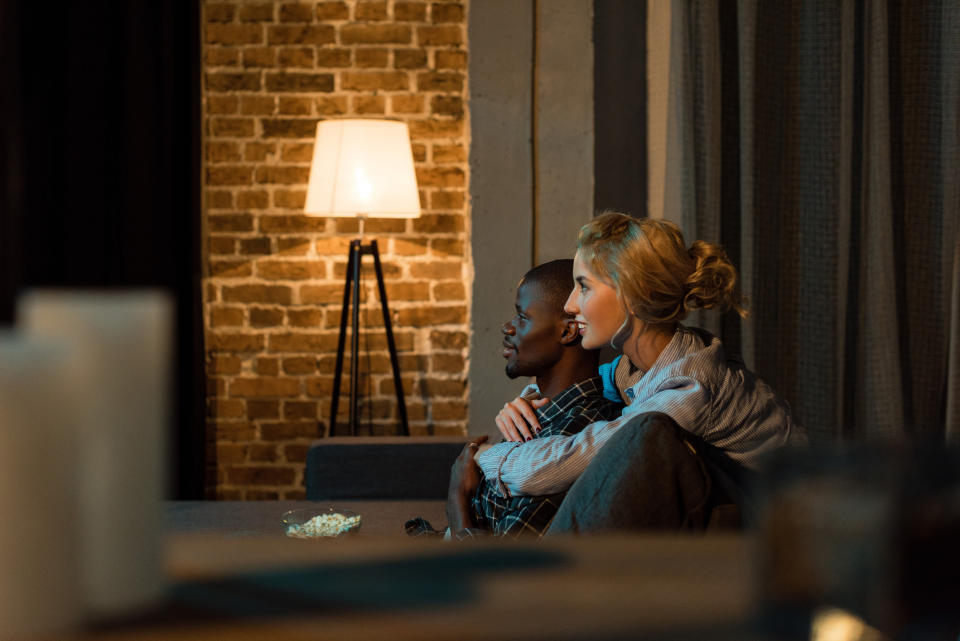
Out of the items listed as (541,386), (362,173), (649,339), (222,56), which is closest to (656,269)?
(649,339)

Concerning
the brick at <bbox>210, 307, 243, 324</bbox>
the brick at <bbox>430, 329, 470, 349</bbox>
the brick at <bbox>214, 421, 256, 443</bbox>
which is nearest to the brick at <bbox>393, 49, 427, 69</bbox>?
the brick at <bbox>430, 329, 470, 349</bbox>

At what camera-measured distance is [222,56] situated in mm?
4105

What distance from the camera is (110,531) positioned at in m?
0.45

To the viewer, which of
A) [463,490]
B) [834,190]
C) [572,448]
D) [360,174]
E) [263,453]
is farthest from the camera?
[263,453]

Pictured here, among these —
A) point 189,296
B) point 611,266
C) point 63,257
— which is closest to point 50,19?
A: point 63,257

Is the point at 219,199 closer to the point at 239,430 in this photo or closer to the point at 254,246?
the point at 254,246

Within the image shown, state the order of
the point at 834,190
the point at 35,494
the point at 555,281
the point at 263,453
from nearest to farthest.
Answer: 1. the point at 35,494
2. the point at 555,281
3. the point at 834,190
4. the point at 263,453

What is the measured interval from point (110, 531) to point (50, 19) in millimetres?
3941

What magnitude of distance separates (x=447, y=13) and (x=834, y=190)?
1924mm

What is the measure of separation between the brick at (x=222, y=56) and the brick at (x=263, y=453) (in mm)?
1606

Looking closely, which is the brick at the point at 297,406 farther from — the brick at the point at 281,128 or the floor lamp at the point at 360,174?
the brick at the point at 281,128

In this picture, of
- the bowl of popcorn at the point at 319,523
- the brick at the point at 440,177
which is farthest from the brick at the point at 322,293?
the bowl of popcorn at the point at 319,523

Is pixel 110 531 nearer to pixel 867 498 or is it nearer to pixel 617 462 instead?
pixel 867 498

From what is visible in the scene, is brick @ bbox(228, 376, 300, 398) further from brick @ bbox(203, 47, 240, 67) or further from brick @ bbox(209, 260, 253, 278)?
brick @ bbox(203, 47, 240, 67)
